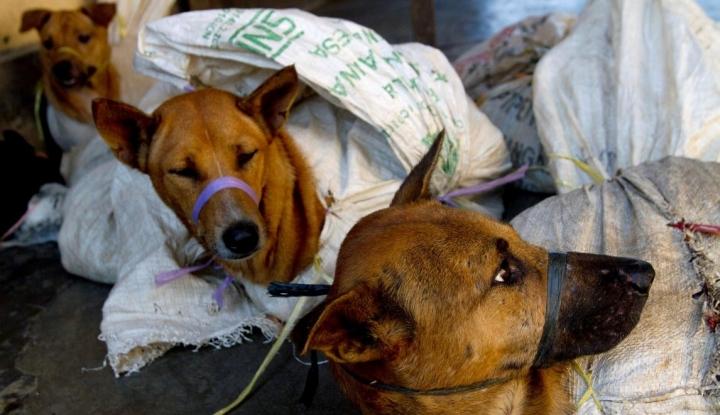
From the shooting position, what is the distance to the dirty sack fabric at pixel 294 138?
326 centimetres

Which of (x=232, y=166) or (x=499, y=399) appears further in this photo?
(x=232, y=166)

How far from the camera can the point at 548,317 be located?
188 cm

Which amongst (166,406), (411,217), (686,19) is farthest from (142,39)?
(686,19)

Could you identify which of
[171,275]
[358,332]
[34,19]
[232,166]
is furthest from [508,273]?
[34,19]

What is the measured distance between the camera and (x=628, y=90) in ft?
11.0

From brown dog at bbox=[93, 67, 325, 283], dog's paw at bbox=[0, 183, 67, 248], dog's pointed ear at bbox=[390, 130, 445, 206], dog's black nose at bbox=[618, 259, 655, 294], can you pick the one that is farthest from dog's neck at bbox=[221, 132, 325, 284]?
dog's paw at bbox=[0, 183, 67, 248]

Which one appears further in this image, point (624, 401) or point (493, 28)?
point (493, 28)

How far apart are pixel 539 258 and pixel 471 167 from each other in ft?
6.01

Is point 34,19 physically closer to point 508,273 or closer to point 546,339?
point 508,273

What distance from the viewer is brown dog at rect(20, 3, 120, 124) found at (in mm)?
5297

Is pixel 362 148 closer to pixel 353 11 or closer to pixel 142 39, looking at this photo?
pixel 142 39

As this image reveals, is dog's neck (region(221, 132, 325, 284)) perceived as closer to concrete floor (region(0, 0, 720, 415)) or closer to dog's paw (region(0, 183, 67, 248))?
concrete floor (region(0, 0, 720, 415))

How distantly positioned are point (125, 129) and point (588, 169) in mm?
2175

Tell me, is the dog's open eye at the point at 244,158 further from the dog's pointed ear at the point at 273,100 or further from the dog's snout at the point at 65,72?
the dog's snout at the point at 65,72
